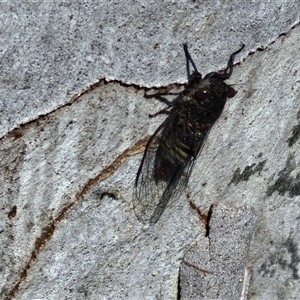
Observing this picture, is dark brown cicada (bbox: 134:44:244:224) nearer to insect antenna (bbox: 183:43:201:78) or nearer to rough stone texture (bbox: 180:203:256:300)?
insect antenna (bbox: 183:43:201:78)

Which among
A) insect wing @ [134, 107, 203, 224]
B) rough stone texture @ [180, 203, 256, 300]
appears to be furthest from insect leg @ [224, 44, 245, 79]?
rough stone texture @ [180, 203, 256, 300]

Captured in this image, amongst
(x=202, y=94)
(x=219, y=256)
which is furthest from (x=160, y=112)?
(x=219, y=256)

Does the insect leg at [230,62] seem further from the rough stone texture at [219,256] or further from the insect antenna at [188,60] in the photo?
the rough stone texture at [219,256]

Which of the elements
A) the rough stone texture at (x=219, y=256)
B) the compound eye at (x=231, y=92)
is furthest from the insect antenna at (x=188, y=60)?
the rough stone texture at (x=219, y=256)

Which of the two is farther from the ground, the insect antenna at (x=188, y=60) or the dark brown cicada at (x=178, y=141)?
the insect antenna at (x=188, y=60)

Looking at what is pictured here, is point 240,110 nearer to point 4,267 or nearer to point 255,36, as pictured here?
point 255,36

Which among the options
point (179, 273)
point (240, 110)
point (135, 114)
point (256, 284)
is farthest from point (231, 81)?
point (256, 284)
